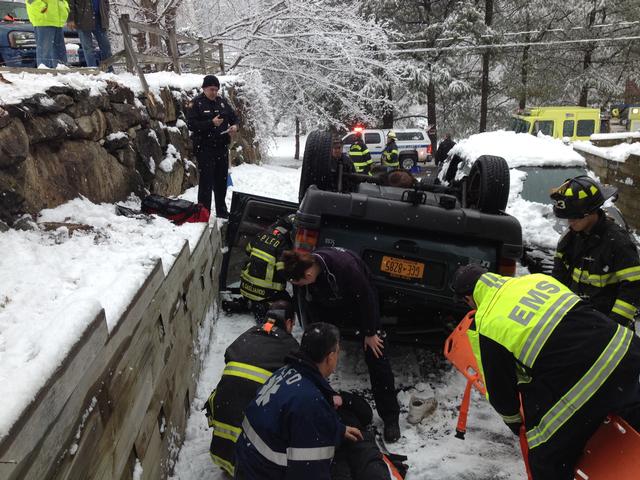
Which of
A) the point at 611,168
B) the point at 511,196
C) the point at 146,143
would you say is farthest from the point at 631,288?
the point at 611,168

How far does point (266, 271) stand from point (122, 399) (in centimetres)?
237

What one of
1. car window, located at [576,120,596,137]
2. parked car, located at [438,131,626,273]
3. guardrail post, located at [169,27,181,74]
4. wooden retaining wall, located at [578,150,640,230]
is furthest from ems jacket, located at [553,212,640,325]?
car window, located at [576,120,596,137]

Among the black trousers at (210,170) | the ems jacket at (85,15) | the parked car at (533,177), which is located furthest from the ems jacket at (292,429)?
the ems jacket at (85,15)

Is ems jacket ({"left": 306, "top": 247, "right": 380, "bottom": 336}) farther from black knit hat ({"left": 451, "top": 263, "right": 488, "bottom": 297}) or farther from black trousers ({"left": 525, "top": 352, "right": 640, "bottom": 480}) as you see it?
black trousers ({"left": 525, "top": 352, "right": 640, "bottom": 480})

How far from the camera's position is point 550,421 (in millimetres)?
2182

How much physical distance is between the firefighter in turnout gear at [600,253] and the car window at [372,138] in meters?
18.1

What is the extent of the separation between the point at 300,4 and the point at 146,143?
1220cm

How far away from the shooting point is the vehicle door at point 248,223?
5.70 metres

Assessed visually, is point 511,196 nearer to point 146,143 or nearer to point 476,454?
point 476,454

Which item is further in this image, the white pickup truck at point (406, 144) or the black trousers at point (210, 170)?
the white pickup truck at point (406, 144)

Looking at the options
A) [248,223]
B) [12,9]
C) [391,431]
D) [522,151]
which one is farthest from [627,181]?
[12,9]

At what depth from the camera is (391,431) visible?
3.37 m

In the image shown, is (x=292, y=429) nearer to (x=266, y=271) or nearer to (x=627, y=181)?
(x=266, y=271)

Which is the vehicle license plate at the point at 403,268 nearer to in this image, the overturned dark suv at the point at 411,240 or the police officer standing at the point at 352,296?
the overturned dark suv at the point at 411,240
